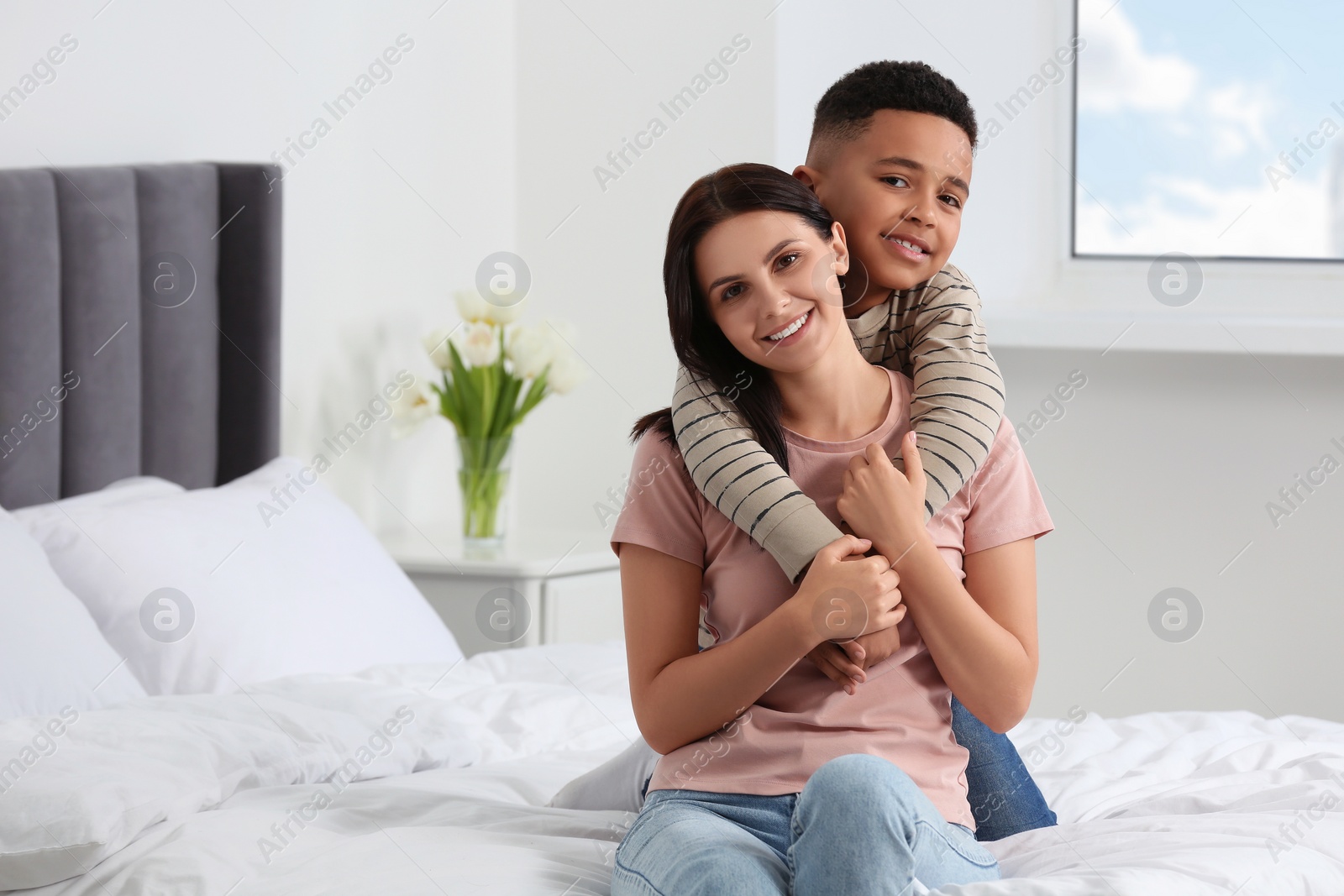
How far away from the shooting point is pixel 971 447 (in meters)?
1.11

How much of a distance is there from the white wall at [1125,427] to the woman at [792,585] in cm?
165

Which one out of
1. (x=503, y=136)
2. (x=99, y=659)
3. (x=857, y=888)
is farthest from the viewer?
(x=503, y=136)

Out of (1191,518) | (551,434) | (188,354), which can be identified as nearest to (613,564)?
(551,434)

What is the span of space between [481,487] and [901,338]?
1575 mm

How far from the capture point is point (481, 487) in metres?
2.69

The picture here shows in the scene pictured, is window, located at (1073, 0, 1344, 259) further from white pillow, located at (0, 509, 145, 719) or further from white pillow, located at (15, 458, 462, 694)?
white pillow, located at (0, 509, 145, 719)

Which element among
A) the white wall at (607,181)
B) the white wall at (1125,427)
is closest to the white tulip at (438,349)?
the white wall at (607,181)

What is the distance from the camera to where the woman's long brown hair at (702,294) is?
112cm

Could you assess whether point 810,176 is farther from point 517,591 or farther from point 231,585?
point 517,591

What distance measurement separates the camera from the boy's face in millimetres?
1181

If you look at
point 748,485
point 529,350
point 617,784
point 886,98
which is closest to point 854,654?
point 748,485

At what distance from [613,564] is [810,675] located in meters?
1.61

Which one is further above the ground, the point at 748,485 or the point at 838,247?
the point at 838,247

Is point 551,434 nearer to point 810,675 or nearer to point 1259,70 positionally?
point 1259,70
